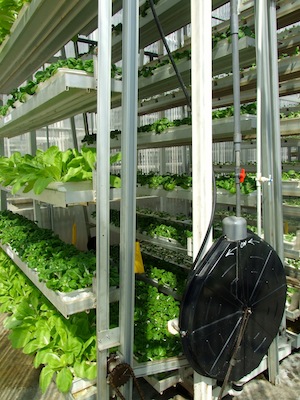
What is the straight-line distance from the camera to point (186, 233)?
106 inches

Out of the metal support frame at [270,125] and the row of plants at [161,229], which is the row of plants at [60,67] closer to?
the metal support frame at [270,125]

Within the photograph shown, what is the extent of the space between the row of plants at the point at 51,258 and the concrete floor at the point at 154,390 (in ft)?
2.29

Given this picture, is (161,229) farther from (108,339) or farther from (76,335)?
(108,339)

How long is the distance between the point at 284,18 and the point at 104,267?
8.08ft

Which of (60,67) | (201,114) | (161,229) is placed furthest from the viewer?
(161,229)

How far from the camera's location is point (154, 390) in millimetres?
2021

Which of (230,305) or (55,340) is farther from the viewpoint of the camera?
(55,340)

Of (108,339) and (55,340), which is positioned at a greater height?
(108,339)

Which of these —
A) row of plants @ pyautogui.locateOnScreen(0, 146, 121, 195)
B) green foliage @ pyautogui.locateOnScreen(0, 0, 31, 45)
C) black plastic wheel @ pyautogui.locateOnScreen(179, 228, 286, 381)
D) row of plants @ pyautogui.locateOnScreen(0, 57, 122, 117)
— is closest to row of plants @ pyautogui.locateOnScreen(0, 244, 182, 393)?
black plastic wheel @ pyautogui.locateOnScreen(179, 228, 286, 381)

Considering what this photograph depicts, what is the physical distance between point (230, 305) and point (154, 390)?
1035mm

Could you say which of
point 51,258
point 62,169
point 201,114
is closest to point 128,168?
point 201,114

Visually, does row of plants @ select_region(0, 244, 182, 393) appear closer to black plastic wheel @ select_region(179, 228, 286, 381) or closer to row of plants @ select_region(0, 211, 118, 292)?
row of plants @ select_region(0, 211, 118, 292)

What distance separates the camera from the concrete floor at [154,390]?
196 centimetres

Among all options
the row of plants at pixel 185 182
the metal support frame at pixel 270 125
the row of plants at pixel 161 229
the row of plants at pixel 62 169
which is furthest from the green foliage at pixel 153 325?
the row of plants at pixel 62 169
